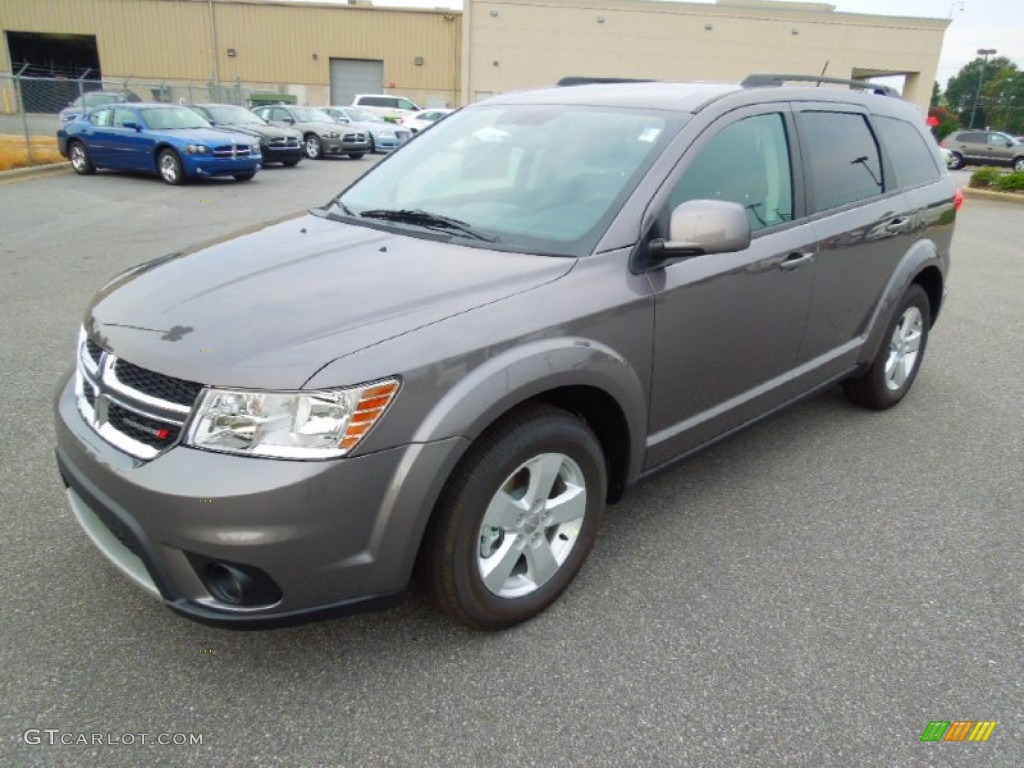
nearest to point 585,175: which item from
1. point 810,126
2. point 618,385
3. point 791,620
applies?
point 618,385

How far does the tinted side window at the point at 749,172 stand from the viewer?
303cm

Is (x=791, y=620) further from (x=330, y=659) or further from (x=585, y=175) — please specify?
(x=585, y=175)

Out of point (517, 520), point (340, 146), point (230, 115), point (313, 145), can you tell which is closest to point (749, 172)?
point (517, 520)

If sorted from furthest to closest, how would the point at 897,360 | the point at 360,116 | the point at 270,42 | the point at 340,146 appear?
the point at 270,42, the point at 360,116, the point at 340,146, the point at 897,360

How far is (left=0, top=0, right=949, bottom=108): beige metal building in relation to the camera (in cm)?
4288

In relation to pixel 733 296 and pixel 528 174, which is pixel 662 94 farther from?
pixel 733 296

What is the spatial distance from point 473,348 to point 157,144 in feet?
49.6

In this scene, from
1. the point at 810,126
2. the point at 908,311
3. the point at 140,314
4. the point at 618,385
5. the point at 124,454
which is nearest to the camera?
the point at 124,454

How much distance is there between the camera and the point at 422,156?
3.68 meters

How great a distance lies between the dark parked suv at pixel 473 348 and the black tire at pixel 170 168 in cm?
1286

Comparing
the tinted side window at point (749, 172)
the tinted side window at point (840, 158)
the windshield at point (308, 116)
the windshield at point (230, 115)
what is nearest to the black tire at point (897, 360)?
the tinted side window at point (840, 158)

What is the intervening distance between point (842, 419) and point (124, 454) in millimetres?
3896

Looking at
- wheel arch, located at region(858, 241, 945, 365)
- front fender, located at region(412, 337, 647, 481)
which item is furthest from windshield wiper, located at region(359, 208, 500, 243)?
wheel arch, located at region(858, 241, 945, 365)

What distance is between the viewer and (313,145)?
2316cm
